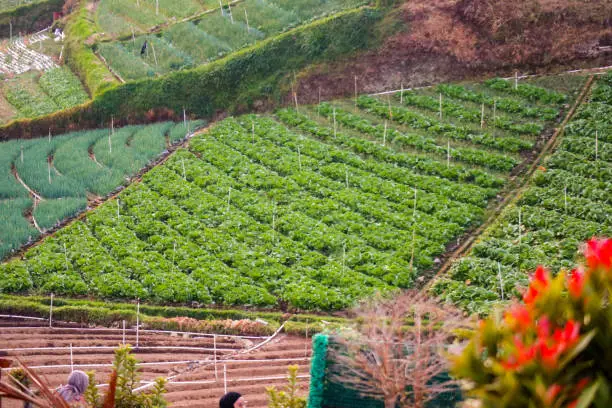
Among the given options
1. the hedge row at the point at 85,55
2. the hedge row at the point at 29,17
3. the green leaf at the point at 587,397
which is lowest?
the green leaf at the point at 587,397

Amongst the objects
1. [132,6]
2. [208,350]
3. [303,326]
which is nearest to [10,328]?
[208,350]

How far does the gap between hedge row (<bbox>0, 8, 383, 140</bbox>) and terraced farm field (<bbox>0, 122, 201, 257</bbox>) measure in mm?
1017

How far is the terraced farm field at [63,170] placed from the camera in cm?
2309

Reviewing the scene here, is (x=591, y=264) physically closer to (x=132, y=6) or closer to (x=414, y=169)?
(x=414, y=169)

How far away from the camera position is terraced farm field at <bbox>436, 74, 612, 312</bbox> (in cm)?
1886

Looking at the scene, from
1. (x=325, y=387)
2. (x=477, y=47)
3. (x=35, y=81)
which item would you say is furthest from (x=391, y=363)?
(x=35, y=81)

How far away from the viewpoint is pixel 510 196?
22.2 meters

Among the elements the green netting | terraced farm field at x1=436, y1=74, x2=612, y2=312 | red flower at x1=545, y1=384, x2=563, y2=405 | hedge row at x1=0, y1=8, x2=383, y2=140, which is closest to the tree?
the green netting

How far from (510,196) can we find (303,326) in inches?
295

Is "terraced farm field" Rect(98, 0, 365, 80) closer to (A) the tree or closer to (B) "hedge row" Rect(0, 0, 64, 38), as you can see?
(B) "hedge row" Rect(0, 0, 64, 38)

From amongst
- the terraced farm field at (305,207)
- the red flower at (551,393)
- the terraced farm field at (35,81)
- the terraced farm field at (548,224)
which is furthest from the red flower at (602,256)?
the terraced farm field at (35,81)

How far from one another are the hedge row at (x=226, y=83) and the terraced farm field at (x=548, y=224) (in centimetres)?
965

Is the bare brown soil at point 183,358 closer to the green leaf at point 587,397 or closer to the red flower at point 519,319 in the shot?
the red flower at point 519,319

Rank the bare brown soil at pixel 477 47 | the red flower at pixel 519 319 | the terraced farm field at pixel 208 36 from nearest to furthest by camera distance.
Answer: the red flower at pixel 519 319 → the bare brown soil at pixel 477 47 → the terraced farm field at pixel 208 36
